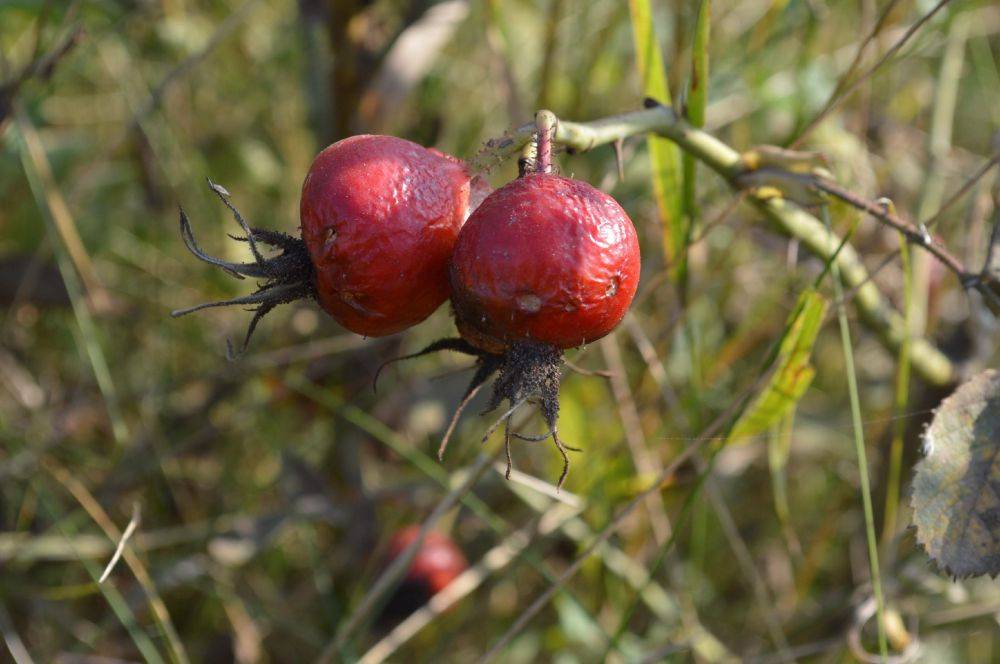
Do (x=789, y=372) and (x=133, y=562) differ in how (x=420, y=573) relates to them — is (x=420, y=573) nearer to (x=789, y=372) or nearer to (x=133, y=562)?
(x=133, y=562)

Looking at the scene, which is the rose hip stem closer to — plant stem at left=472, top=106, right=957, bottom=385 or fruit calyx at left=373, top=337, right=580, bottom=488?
plant stem at left=472, top=106, right=957, bottom=385

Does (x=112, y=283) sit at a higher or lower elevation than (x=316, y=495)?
higher

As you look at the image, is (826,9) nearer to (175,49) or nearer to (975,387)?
(975,387)

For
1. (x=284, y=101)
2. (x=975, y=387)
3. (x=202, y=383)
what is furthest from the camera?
(x=284, y=101)

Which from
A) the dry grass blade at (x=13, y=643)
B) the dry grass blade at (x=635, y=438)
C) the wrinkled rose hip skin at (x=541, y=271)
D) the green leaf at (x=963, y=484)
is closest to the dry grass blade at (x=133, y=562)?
the dry grass blade at (x=13, y=643)

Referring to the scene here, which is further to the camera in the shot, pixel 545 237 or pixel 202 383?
pixel 202 383

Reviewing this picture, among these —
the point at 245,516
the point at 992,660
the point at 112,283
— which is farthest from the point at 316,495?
the point at 992,660

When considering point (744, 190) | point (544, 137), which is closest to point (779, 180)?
point (744, 190)
